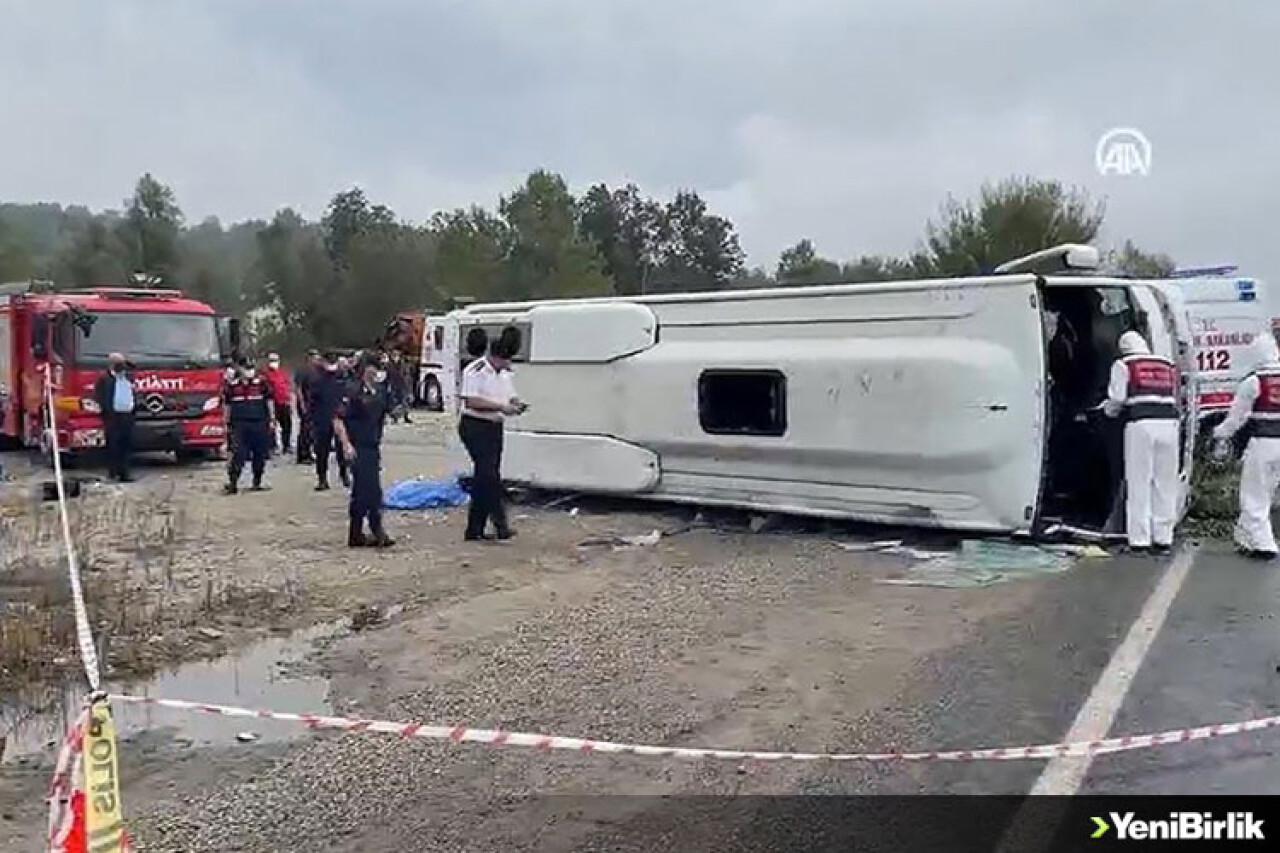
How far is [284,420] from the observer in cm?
2116

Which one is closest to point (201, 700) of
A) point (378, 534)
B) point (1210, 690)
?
point (378, 534)

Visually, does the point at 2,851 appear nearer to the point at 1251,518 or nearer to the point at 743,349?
the point at 743,349

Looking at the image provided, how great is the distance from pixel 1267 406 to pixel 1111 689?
15.1 feet

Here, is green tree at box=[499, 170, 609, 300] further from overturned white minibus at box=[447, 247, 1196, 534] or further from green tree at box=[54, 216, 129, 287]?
overturned white minibus at box=[447, 247, 1196, 534]

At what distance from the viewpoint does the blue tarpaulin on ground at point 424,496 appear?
13148 mm

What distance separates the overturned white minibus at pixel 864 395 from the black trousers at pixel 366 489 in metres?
2.26

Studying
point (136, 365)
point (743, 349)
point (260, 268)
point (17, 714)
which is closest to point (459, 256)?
point (260, 268)

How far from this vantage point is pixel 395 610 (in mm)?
8203

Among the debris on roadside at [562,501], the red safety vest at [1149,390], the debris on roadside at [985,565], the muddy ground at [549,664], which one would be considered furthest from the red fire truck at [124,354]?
the red safety vest at [1149,390]

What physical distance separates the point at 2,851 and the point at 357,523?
644 cm

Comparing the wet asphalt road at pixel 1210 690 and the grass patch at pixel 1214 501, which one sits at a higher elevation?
the grass patch at pixel 1214 501

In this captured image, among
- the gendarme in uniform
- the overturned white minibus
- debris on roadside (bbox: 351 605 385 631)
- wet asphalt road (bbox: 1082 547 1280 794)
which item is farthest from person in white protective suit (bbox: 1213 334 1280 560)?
the gendarme in uniform

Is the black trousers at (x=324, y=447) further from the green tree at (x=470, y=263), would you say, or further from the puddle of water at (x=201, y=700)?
the green tree at (x=470, y=263)

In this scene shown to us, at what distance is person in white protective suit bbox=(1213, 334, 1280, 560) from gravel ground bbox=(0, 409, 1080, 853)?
2150 mm
